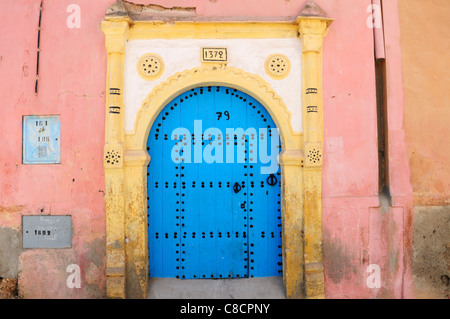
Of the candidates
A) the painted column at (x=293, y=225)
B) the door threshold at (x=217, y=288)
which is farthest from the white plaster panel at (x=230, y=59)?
the door threshold at (x=217, y=288)

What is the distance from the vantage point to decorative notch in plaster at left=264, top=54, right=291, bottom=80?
384 cm

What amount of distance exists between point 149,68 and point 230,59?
83cm

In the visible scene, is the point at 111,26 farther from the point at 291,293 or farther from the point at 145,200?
the point at 291,293

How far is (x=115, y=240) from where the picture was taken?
374 centimetres

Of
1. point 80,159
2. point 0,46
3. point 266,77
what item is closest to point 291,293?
point 266,77

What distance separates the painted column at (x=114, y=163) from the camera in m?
3.69

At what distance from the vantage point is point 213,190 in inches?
156

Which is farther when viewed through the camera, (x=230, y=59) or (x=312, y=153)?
(x=230, y=59)

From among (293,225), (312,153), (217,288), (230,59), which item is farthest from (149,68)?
(217,288)

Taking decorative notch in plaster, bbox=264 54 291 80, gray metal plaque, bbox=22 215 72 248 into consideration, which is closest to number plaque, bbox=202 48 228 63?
decorative notch in plaster, bbox=264 54 291 80

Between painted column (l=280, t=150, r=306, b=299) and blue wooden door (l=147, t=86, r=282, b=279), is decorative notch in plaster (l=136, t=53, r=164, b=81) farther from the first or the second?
painted column (l=280, t=150, r=306, b=299)

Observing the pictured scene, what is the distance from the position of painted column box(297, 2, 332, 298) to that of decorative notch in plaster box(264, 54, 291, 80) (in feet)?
0.65

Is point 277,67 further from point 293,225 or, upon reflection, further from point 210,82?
point 293,225

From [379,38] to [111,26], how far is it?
8.88 ft
